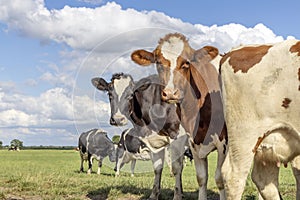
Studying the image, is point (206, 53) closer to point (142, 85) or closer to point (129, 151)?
point (142, 85)

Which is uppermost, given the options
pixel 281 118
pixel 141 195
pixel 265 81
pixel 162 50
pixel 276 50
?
pixel 162 50

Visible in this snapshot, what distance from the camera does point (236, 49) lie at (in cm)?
593

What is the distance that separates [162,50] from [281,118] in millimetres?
3516

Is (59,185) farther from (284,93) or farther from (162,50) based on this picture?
(284,93)

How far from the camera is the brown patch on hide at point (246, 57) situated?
5457 millimetres

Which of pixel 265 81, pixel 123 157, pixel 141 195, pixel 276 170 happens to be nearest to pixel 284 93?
pixel 265 81

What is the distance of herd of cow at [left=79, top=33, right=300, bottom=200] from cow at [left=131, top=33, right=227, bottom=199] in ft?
0.06

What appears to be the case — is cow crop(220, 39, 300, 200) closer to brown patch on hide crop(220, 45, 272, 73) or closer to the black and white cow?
→ brown patch on hide crop(220, 45, 272, 73)

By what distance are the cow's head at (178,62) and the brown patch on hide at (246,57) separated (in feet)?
6.22

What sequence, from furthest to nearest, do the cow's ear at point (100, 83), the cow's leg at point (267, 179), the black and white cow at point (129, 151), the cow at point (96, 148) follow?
the cow at point (96, 148), the black and white cow at point (129, 151), the cow's ear at point (100, 83), the cow's leg at point (267, 179)

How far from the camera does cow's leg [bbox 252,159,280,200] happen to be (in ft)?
19.9

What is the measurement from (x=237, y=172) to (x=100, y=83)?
234 inches

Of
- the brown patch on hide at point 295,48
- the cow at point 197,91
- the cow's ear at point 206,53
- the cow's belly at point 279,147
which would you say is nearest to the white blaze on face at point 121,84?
the cow at point 197,91

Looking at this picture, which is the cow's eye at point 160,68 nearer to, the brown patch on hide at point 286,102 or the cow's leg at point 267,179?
the cow's leg at point 267,179
